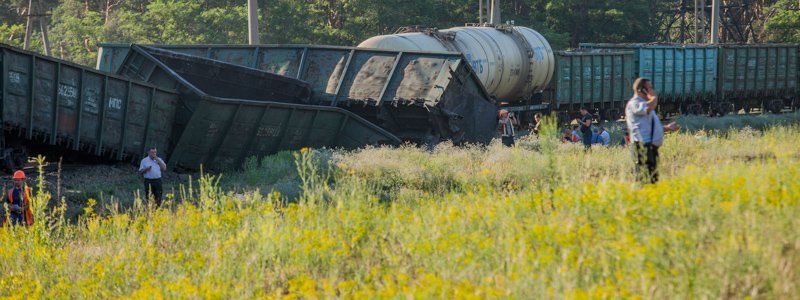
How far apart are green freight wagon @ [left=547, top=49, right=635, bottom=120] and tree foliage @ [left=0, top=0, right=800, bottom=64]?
13894 millimetres

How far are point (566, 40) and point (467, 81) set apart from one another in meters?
26.6

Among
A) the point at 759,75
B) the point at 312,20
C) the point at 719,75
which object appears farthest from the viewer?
the point at 312,20

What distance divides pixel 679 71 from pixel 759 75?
529cm

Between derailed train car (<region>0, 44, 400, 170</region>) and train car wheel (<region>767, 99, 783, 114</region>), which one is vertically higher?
train car wheel (<region>767, 99, 783, 114</region>)

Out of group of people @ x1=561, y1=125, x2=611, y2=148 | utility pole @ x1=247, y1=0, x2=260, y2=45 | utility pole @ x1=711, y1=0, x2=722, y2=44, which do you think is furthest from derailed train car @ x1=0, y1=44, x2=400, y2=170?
utility pole @ x1=711, y1=0, x2=722, y2=44

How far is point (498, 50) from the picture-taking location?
26.6 m

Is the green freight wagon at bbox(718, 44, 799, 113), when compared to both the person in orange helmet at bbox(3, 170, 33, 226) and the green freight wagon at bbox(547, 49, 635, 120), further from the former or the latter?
the person in orange helmet at bbox(3, 170, 33, 226)

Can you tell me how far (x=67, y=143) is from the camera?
55.0 feet

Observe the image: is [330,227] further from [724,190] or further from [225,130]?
[225,130]

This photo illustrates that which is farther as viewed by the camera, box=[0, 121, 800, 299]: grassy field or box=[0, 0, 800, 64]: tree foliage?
box=[0, 0, 800, 64]: tree foliage

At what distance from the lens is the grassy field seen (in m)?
6.24

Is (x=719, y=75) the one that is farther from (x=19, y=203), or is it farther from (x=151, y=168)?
(x=19, y=203)

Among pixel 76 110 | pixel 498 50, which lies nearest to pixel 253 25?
pixel 498 50

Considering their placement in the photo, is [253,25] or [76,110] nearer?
[76,110]
